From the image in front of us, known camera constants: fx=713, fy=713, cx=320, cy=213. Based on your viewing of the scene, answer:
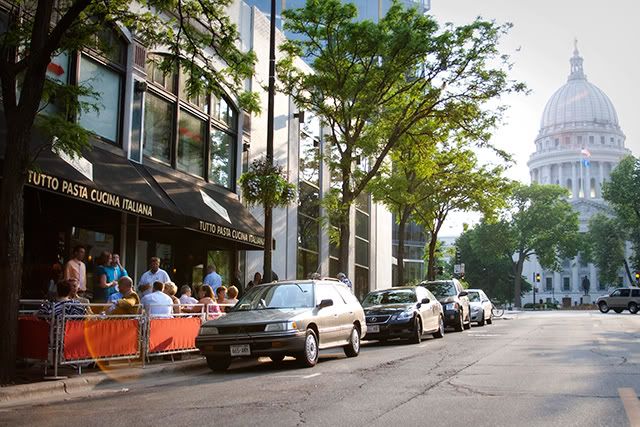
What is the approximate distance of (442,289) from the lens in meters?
26.1

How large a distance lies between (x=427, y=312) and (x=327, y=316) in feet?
21.5

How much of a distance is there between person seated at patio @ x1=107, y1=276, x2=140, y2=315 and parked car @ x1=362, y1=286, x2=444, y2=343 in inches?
280

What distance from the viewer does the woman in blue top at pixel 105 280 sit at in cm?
1394

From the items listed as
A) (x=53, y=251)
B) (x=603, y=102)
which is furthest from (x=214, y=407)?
(x=603, y=102)

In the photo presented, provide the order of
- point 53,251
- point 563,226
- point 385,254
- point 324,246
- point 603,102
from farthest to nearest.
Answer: point 603,102, point 563,226, point 385,254, point 324,246, point 53,251

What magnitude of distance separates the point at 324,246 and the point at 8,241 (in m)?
23.3

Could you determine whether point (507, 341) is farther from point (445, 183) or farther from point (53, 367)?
point (445, 183)

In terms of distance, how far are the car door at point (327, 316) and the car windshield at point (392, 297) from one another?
16.8ft

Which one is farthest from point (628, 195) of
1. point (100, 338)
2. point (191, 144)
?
point (100, 338)

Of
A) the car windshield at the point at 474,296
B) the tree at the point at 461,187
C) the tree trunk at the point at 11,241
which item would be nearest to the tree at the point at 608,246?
the tree at the point at 461,187

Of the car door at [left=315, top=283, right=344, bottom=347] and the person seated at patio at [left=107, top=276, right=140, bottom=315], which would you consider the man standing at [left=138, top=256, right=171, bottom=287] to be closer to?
the person seated at patio at [left=107, top=276, right=140, bottom=315]

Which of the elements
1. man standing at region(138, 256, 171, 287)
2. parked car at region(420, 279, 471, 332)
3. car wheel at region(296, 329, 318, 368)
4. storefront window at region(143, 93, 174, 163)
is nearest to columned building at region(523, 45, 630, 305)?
parked car at region(420, 279, 471, 332)

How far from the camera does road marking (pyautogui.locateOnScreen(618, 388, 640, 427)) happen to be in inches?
260

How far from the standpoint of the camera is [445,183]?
1320 inches
